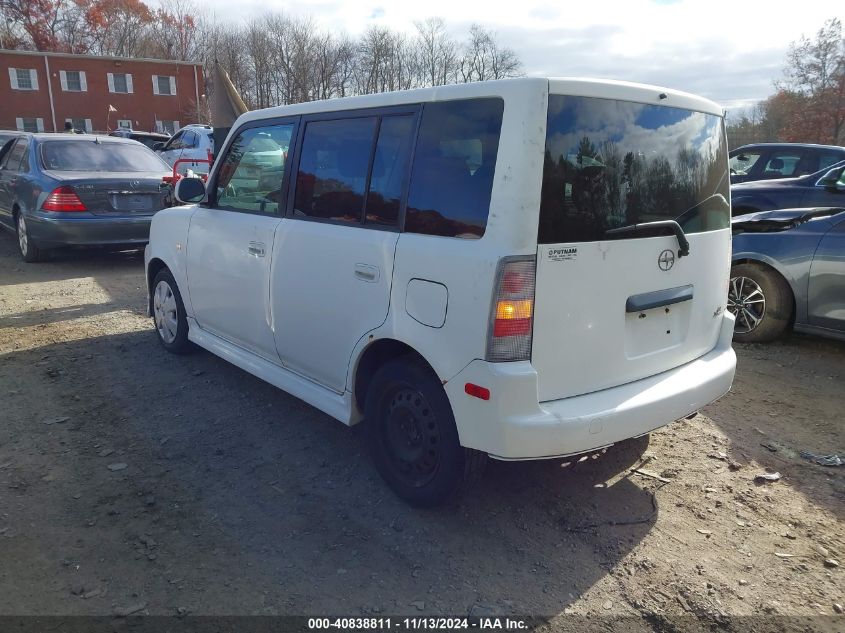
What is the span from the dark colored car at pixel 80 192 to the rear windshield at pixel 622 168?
679cm

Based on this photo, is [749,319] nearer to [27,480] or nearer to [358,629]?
[358,629]

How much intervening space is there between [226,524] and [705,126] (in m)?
3.12

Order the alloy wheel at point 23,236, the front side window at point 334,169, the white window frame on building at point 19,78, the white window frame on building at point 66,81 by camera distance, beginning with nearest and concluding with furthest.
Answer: the front side window at point 334,169 < the alloy wheel at point 23,236 < the white window frame on building at point 19,78 < the white window frame on building at point 66,81

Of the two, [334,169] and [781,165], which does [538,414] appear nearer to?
[334,169]

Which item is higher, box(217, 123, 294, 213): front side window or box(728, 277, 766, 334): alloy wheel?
box(217, 123, 294, 213): front side window

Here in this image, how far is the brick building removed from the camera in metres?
44.4

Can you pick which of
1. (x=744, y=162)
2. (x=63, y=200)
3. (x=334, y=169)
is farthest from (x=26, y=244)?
(x=744, y=162)

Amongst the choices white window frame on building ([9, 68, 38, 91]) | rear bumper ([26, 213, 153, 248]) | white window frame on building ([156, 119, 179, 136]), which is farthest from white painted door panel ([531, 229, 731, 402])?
white window frame on building ([9, 68, 38, 91])

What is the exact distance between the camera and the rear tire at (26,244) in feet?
29.4

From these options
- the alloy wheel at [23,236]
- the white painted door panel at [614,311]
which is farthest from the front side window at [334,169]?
the alloy wheel at [23,236]

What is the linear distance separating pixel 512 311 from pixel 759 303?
4.08 meters

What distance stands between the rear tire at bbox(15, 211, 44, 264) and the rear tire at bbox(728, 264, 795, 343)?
884 centimetres

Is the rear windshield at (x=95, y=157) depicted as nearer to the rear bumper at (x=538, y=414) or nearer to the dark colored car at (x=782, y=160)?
the rear bumper at (x=538, y=414)

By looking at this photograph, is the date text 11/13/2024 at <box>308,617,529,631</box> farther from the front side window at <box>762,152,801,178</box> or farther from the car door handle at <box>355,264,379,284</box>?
the front side window at <box>762,152,801,178</box>
